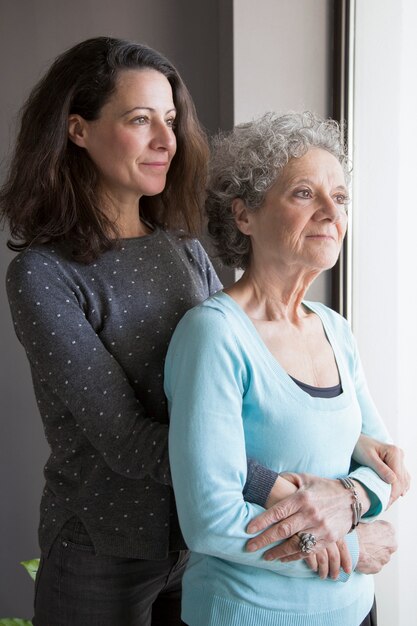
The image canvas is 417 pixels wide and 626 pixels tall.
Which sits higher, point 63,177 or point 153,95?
point 153,95

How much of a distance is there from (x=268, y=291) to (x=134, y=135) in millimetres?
402

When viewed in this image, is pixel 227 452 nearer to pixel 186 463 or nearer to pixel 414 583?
pixel 186 463

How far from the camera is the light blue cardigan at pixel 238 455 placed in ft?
3.81

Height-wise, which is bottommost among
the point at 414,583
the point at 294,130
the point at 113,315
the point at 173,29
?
the point at 414,583

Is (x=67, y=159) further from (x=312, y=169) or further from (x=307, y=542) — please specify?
(x=307, y=542)

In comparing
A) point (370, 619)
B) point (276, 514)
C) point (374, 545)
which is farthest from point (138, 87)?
point (370, 619)

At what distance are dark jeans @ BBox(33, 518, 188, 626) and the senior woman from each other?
0.72 feet

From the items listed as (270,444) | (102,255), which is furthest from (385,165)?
(270,444)

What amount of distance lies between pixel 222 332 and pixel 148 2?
1.52 metres

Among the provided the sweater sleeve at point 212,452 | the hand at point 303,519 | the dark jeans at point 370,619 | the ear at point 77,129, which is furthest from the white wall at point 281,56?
the dark jeans at point 370,619

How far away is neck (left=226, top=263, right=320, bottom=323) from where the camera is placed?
1.35m

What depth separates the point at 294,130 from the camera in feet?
4.39

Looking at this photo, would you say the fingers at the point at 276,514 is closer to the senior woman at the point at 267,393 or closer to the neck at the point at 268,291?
the senior woman at the point at 267,393

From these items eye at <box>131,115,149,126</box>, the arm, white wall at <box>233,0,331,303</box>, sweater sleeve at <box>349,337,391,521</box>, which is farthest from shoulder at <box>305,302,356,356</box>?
white wall at <box>233,0,331,303</box>
